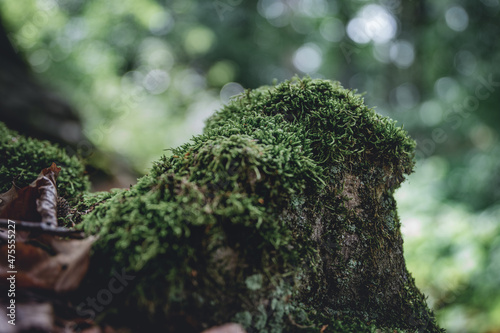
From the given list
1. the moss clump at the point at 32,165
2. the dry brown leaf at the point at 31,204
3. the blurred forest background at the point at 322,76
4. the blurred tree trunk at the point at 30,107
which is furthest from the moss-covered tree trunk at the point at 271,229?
the blurred tree trunk at the point at 30,107

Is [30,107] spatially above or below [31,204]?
above

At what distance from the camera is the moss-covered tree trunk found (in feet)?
3.88

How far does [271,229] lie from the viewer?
136 cm

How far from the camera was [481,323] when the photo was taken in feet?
14.2

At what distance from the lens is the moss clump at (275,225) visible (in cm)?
119

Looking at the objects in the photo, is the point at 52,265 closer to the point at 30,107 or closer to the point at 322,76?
the point at 322,76

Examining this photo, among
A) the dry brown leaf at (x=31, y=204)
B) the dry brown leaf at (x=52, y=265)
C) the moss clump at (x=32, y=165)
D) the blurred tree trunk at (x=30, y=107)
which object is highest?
the blurred tree trunk at (x=30, y=107)

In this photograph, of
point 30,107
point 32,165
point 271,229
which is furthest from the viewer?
point 30,107

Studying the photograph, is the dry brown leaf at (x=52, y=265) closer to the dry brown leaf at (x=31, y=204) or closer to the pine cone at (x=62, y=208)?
the dry brown leaf at (x=31, y=204)

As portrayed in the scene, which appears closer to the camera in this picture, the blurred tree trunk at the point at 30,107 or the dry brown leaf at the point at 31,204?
the dry brown leaf at the point at 31,204

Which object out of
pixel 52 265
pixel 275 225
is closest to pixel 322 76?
pixel 275 225

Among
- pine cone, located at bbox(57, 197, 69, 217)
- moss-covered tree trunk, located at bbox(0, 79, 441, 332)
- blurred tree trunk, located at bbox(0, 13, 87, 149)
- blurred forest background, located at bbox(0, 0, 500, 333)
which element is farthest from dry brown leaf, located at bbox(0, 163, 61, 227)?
blurred tree trunk, located at bbox(0, 13, 87, 149)

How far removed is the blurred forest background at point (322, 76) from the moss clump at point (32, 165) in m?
1.73

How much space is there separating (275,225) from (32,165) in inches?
74.0
